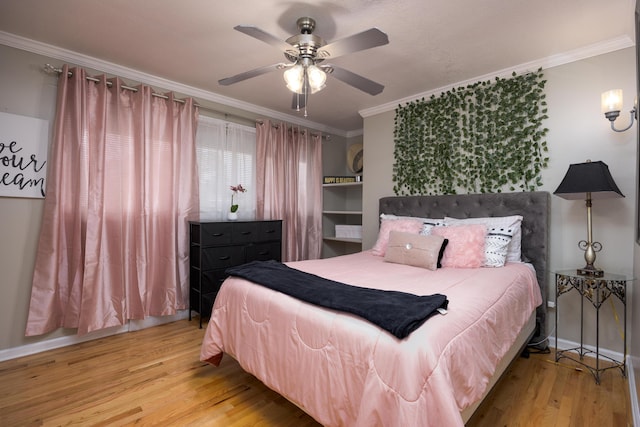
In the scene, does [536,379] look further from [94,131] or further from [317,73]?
[94,131]

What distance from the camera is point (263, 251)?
362cm


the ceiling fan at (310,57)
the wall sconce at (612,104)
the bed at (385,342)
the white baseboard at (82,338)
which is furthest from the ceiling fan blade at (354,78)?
the white baseboard at (82,338)

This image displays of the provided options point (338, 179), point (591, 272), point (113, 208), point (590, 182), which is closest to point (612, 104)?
point (590, 182)

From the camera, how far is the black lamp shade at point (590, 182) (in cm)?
214

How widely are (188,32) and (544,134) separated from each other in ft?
10.3

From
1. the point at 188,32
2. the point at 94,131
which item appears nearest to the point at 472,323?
the point at 188,32

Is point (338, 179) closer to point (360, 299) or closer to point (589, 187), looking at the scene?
point (589, 187)

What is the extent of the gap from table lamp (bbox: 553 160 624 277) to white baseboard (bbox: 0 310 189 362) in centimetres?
377

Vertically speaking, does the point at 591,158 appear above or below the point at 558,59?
below

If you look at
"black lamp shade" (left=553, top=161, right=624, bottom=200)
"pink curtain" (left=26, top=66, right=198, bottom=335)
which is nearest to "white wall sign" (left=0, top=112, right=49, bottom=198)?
"pink curtain" (left=26, top=66, right=198, bottom=335)

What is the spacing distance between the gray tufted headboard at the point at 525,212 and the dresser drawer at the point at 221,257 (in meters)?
2.15

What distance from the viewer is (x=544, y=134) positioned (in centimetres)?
273

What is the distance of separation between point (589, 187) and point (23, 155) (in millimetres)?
4348

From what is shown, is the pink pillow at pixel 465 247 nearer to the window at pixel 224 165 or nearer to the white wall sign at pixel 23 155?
the window at pixel 224 165
